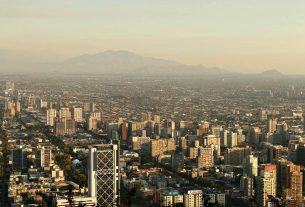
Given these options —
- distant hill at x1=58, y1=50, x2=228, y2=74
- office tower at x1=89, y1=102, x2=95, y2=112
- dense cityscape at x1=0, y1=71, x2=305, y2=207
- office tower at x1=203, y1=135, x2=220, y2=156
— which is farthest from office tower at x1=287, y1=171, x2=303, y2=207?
distant hill at x1=58, y1=50, x2=228, y2=74

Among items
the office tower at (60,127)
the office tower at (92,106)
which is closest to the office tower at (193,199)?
the office tower at (60,127)

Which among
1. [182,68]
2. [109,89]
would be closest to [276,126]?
[109,89]

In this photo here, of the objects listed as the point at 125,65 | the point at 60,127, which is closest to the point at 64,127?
the point at 60,127

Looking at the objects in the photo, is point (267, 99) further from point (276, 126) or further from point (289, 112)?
point (276, 126)

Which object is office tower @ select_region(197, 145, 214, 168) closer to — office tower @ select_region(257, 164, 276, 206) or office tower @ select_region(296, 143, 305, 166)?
office tower @ select_region(296, 143, 305, 166)

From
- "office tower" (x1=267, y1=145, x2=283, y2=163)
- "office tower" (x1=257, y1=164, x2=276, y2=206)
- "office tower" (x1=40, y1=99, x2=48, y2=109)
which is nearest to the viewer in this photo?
"office tower" (x1=257, y1=164, x2=276, y2=206)

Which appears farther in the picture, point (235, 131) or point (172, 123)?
point (172, 123)
